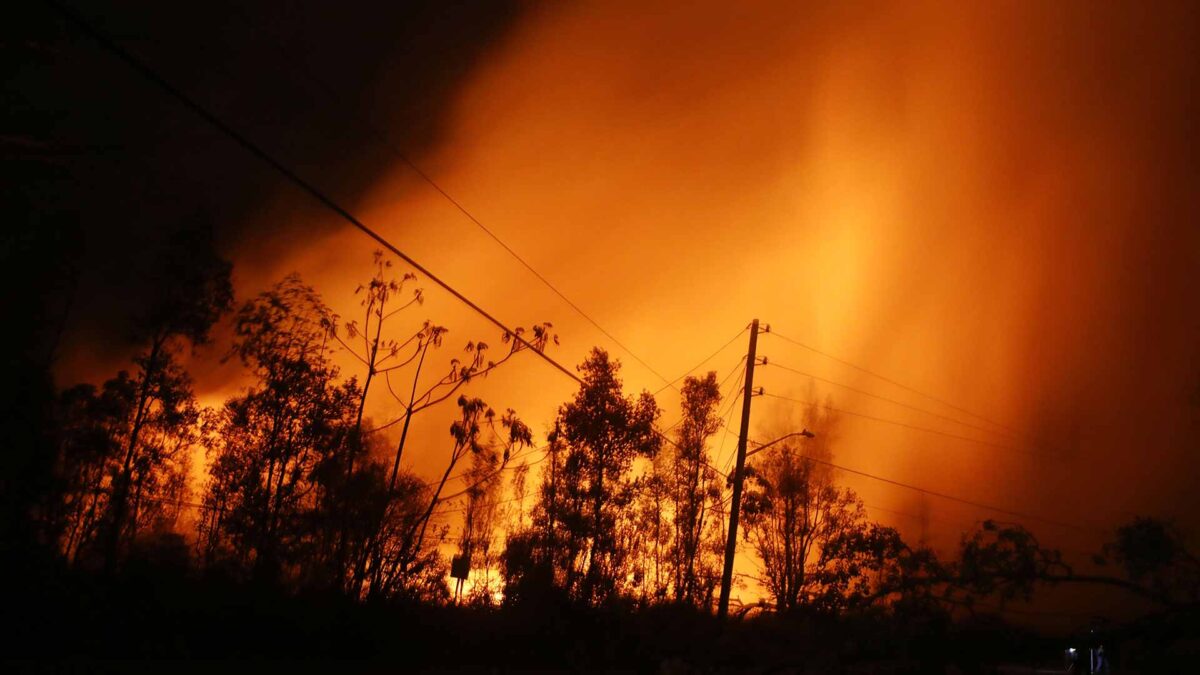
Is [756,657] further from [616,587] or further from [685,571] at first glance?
[685,571]

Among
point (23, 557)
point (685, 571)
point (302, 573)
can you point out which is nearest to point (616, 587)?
point (685, 571)

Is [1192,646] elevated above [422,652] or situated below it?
above

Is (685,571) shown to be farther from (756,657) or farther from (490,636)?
(756,657)

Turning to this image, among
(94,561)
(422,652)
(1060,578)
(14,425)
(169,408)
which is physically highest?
(169,408)

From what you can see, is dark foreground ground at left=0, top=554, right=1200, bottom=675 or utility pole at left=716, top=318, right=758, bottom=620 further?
utility pole at left=716, top=318, right=758, bottom=620

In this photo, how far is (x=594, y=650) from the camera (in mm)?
28969

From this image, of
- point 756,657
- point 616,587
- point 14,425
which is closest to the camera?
point 756,657

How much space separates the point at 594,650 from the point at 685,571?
13857mm

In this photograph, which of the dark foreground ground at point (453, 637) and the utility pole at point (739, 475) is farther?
the utility pole at point (739, 475)

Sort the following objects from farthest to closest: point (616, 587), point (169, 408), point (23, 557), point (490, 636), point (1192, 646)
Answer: point (616, 587)
point (490, 636)
point (169, 408)
point (23, 557)
point (1192, 646)

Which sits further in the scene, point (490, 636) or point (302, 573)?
point (490, 636)

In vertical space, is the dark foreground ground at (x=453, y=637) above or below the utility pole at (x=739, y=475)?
below

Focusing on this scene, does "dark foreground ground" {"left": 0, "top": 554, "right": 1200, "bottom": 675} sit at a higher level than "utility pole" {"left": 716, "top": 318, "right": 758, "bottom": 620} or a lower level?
lower

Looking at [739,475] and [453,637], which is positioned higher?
[739,475]
